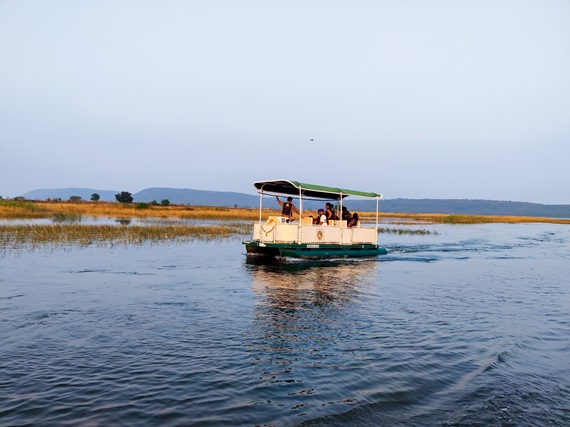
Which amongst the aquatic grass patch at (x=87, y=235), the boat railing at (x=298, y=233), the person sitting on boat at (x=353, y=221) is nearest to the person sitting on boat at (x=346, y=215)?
the person sitting on boat at (x=353, y=221)

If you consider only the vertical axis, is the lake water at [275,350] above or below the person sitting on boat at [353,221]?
below

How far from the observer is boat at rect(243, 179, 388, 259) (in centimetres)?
2373

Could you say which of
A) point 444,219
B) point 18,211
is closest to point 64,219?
point 18,211

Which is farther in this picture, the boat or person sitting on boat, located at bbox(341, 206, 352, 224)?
person sitting on boat, located at bbox(341, 206, 352, 224)

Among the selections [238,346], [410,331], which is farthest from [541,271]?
[238,346]

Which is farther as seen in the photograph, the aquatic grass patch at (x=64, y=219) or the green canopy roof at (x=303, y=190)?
the aquatic grass patch at (x=64, y=219)

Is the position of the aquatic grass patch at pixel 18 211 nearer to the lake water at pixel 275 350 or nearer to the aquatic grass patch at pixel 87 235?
the aquatic grass patch at pixel 87 235

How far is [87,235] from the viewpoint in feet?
107

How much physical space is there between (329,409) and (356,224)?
21496mm

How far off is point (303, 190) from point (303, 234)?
244 cm

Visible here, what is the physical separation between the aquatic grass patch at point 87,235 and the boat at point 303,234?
397 inches

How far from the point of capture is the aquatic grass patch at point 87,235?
27.7 m

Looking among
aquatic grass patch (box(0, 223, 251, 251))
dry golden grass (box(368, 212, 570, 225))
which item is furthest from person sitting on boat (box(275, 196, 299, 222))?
dry golden grass (box(368, 212, 570, 225))

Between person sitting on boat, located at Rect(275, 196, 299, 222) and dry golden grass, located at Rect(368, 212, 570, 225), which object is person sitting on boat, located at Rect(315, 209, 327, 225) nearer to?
person sitting on boat, located at Rect(275, 196, 299, 222)
